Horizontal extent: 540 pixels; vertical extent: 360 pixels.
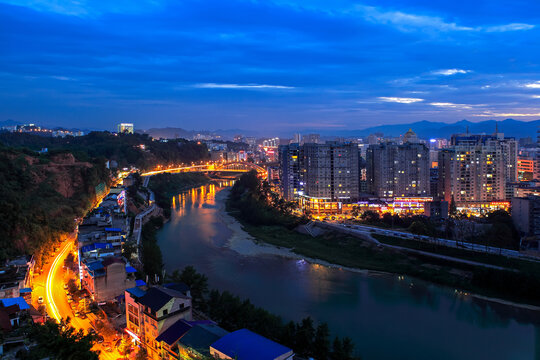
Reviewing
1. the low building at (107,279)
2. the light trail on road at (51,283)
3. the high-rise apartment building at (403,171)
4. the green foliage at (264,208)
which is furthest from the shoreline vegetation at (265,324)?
the high-rise apartment building at (403,171)

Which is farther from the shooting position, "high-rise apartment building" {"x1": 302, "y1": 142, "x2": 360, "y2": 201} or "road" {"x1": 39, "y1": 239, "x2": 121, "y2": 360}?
"high-rise apartment building" {"x1": 302, "y1": 142, "x2": 360, "y2": 201}

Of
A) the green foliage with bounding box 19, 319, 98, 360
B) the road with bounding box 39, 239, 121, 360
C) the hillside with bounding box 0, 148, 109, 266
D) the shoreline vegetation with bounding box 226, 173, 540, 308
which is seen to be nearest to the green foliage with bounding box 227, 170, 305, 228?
the shoreline vegetation with bounding box 226, 173, 540, 308

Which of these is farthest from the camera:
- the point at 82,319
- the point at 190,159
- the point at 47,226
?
the point at 190,159

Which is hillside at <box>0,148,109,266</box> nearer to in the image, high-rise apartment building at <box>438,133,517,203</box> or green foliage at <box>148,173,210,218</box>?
green foliage at <box>148,173,210,218</box>

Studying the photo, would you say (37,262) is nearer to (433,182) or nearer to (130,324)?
(130,324)

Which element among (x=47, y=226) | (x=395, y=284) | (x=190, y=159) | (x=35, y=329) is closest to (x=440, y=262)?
(x=395, y=284)

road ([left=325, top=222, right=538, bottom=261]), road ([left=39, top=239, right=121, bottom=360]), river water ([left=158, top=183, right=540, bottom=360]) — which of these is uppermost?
road ([left=39, top=239, right=121, bottom=360])
